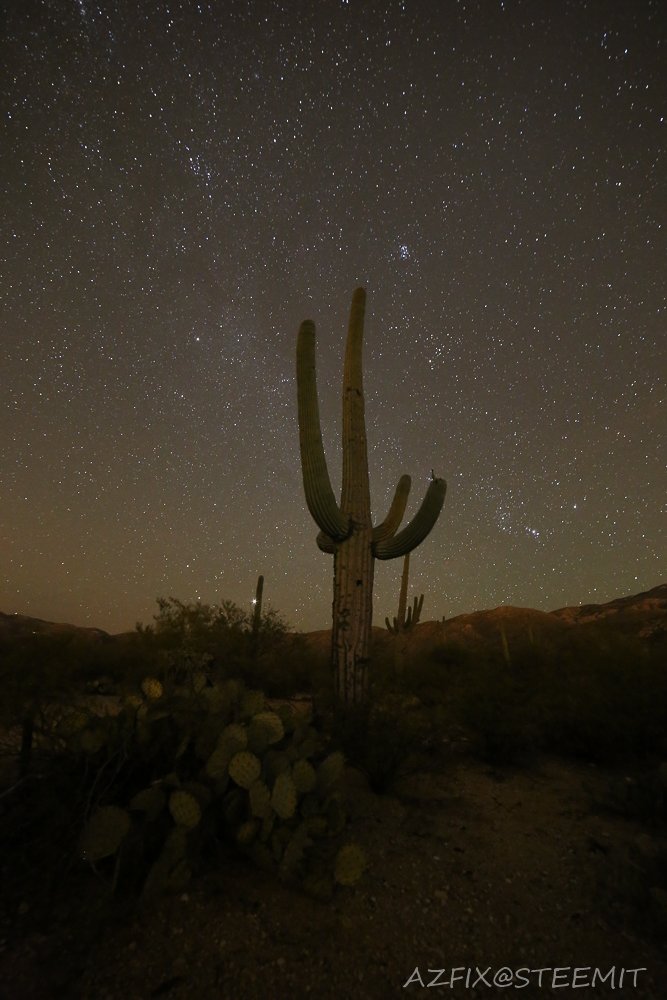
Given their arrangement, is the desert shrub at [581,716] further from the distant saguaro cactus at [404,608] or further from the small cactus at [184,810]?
the distant saguaro cactus at [404,608]

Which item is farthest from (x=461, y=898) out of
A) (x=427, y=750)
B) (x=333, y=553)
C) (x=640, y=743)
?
(x=333, y=553)

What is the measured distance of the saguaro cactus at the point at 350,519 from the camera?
17.2ft

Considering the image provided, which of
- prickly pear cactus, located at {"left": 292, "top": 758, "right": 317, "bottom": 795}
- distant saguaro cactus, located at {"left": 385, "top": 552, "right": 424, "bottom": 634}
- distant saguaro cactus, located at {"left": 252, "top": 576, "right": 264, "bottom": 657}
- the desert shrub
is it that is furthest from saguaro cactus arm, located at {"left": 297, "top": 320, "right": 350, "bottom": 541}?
distant saguaro cactus, located at {"left": 385, "top": 552, "right": 424, "bottom": 634}

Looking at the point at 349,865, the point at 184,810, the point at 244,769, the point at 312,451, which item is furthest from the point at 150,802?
the point at 312,451

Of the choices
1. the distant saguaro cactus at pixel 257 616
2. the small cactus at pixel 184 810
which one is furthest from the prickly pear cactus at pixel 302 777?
the distant saguaro cactus at pixel 257 616

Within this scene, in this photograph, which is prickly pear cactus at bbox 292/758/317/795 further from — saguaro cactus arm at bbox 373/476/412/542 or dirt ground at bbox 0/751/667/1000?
saguaro cactus arm at bbox 373/476/412/542

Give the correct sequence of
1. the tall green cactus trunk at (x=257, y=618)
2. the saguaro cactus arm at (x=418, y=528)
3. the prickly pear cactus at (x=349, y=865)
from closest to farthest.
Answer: the prickly pear cactus at (x=349, y=865) → the saguaro cactus arm at (x=418, y=528) → the tall green cactus trunk at (x=257, y=618)

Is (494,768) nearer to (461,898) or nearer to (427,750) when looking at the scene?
(427,750)

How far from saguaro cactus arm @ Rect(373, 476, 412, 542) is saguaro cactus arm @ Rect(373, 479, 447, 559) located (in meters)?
0.15

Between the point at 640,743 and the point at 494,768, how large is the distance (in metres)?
1.63

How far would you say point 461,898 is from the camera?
237cm

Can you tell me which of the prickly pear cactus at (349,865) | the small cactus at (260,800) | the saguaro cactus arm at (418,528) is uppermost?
the saguaro cactus arm at (418,528)

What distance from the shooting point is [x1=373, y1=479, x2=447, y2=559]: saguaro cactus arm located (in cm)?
611

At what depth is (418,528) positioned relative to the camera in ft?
20.8
